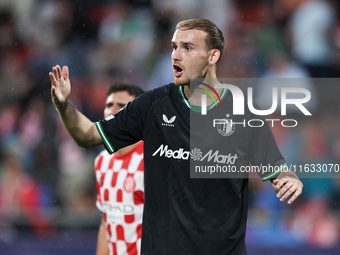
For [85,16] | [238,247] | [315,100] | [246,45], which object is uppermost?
[85,16]

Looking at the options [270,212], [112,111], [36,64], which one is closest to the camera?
[112,111]

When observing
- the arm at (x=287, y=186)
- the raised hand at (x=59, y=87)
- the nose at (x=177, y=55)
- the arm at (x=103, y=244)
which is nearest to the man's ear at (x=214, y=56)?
A: the nose at (x=177, y=55)

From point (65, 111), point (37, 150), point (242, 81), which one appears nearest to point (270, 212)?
point (242, 81)

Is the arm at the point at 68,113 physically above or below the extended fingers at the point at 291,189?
above

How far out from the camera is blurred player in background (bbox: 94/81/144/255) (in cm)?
470

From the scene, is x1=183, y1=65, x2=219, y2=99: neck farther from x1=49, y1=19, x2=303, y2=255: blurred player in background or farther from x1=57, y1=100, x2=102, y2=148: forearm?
x1=57, y1=100, x2=102, y2=148: forearm

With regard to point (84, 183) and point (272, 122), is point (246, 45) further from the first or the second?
point (84, 183)

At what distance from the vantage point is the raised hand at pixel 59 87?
11.3 ft

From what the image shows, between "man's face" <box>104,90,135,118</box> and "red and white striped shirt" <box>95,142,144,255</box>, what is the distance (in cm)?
35

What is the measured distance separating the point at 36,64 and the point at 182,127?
276 inches

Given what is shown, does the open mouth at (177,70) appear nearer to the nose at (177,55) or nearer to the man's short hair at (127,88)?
the nose at (177,55)

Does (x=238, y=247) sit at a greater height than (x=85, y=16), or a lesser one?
lesser

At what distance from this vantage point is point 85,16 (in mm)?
10672

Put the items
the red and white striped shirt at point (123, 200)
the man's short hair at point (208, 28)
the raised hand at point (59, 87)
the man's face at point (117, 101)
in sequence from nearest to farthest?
the raised hand at point (59, 87) → the man's short hair at point (208, 28) → the red and white striped shirt at point (123, 200) → the man's face at point (117, 101)
